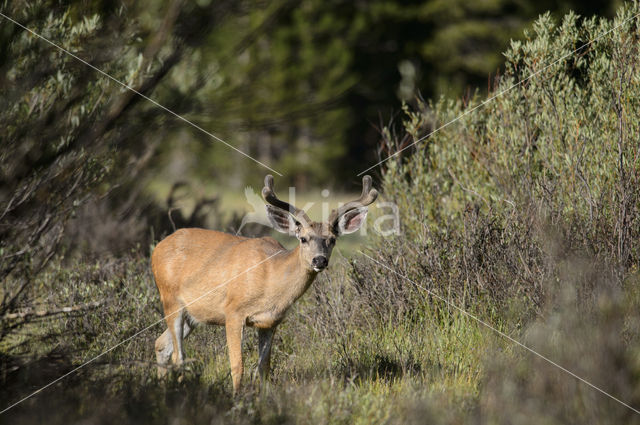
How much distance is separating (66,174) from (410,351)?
297 centimetres

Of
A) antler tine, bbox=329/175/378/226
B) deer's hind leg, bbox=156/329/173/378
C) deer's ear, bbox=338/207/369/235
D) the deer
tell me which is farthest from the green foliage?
antler tine, bbox=329/175/378/226

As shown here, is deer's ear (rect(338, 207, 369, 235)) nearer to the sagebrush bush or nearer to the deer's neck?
the deer's neck

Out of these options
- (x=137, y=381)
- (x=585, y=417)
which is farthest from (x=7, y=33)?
(x=585, y=417)

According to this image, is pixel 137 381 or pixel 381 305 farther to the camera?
pixel 381 305

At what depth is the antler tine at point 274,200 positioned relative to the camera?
6000 millimetres

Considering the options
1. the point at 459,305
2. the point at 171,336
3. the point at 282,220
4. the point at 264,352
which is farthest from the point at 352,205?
the point at 171,336

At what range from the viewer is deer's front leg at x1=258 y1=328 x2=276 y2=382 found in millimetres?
5824

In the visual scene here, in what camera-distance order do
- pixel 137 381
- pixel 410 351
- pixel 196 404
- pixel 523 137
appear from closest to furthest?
pixel 196 404
pixel 137 381
pixel 410 351
pixel 523 137

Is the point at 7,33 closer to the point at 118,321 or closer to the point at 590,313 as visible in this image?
the point at 118,321

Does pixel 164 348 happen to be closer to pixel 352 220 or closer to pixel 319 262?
pixel 319 262

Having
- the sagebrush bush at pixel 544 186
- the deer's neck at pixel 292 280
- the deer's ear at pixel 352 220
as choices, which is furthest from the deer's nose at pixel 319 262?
the sagebrush bush at pixel 544 186

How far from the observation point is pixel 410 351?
5762mm

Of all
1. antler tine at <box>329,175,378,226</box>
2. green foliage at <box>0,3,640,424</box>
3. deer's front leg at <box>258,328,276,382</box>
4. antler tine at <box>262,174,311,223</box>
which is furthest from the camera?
antler tine at <box>329,175,378,226</box>

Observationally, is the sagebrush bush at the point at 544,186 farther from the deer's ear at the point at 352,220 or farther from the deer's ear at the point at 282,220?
the deer's ear at the point at 282,220
